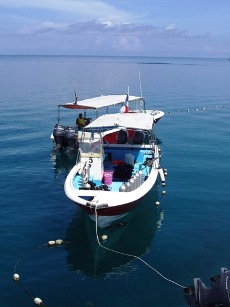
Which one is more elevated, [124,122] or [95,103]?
[95,103]

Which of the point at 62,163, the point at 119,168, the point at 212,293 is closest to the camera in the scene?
the point at 212,293

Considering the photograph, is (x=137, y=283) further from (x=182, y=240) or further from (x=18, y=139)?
(x=18, y=139)

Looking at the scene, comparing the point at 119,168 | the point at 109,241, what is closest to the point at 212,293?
the point at 109,241

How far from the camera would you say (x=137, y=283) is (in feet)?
42.8

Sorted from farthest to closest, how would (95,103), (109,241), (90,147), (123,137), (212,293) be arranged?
(95,103) < (123,137) < (90,147) < (109,241) < (212,293)

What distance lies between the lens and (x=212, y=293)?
426 inches

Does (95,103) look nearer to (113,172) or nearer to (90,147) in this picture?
(113,172)

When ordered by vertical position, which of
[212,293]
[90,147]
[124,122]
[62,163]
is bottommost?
[212,293]

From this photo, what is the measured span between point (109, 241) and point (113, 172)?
472 cm

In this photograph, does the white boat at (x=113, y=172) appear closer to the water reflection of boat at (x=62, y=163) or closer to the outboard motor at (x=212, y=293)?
the water reflection of boat at (x=62, y=163)

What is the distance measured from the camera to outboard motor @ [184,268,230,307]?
10375 mm

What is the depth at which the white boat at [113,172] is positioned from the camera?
49.9ft

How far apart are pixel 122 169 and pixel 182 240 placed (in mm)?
5011

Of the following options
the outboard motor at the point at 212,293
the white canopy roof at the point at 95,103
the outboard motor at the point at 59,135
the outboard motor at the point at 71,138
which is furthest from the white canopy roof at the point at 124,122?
the outboard motor at the point at 212,293
